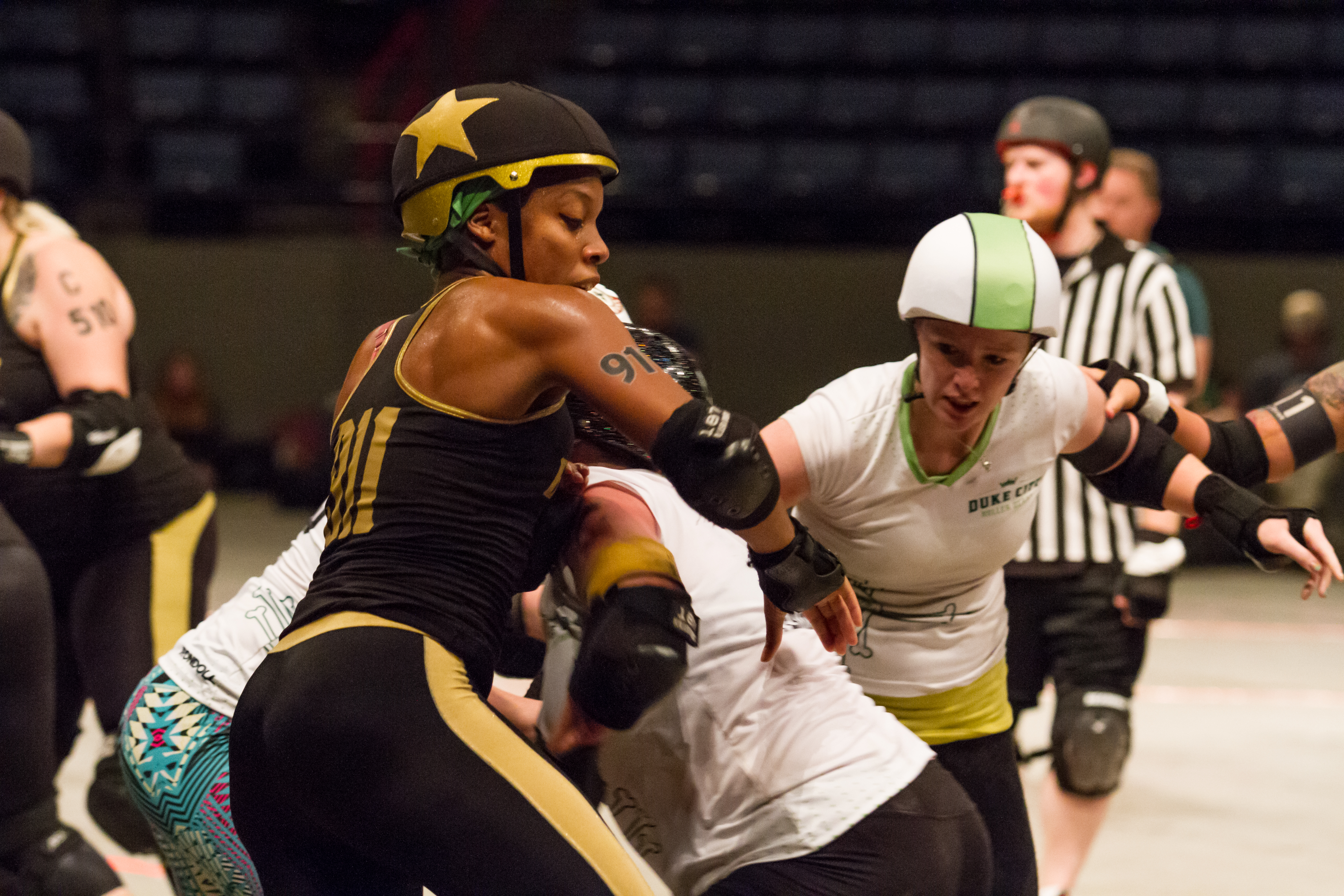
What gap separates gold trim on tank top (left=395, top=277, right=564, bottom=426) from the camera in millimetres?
1534

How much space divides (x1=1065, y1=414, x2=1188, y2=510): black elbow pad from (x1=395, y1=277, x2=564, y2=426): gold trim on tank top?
98cm

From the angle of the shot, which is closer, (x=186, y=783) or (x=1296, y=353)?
(x=186, y=783)

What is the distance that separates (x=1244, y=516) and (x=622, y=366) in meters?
1.09

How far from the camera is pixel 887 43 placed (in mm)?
10445

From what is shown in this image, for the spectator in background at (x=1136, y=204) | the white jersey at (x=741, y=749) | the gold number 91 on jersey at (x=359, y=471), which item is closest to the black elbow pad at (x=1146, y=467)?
the white jersey at (x=741, y=749)

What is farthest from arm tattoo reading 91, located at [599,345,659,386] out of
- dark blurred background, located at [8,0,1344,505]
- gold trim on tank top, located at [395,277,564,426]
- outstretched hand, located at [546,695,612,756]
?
dark blurred background, located at [8,0,1344,505]

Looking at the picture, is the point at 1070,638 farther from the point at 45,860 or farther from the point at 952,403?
the point at 45,860

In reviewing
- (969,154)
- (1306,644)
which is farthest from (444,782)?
(969,154)

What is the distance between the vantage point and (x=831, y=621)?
1682mm

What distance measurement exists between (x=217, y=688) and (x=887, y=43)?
9239 mm

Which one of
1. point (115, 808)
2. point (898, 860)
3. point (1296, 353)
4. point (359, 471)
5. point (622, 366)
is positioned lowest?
point (1296, 353)

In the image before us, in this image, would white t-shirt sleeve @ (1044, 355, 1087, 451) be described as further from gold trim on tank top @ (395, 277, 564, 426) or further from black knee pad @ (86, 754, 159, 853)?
black knee pad @ (86, 754, 159, 853)

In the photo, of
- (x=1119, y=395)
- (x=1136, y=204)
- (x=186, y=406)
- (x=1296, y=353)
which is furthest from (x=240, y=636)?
(x=186, y=406)

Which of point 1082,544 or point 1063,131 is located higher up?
point 1063,131
